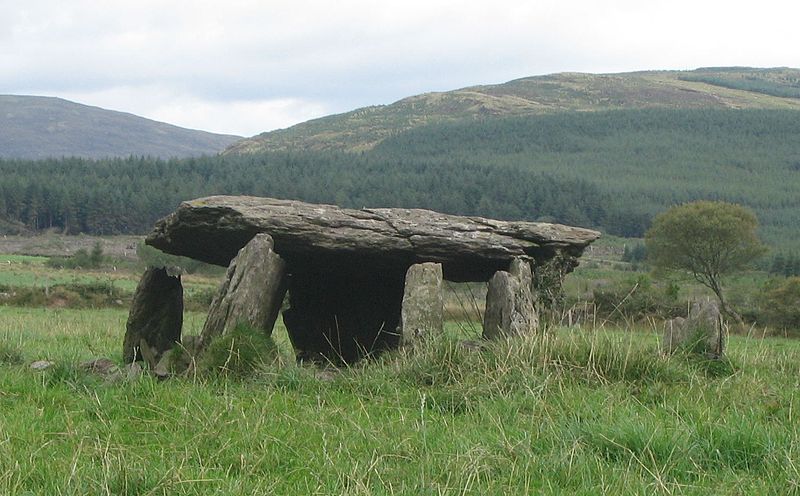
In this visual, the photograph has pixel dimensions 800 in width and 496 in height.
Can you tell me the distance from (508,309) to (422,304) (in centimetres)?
107

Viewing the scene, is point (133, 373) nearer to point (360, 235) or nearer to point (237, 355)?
point (237, 355)

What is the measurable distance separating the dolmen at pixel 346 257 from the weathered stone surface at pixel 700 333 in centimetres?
170

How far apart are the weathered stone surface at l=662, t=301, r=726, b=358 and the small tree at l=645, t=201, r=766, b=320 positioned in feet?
153

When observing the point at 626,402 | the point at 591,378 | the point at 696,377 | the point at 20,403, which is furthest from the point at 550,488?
the point at 20,403

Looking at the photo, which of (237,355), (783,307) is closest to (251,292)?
(237,355)

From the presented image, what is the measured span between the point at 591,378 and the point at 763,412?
63.9 inches

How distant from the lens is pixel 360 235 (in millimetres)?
12734

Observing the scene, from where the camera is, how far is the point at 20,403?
8.23 m

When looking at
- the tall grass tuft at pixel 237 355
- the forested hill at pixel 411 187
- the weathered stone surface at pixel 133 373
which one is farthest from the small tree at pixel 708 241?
the forested hill at pixel 411 187

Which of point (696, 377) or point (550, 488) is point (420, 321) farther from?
point (550, 488)

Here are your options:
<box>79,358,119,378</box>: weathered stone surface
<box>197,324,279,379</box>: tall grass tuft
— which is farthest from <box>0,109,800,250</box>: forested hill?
<box>197,324,279,379</box>: tall grass tuft

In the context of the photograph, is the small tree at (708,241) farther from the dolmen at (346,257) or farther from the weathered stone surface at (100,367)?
the weathered stone surface at (100,367)

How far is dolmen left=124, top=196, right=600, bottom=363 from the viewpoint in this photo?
37.9ft

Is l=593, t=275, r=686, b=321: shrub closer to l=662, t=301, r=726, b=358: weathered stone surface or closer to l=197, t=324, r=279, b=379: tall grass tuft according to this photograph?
l=662, t=301, r=726, b=358: weathered stone surface
